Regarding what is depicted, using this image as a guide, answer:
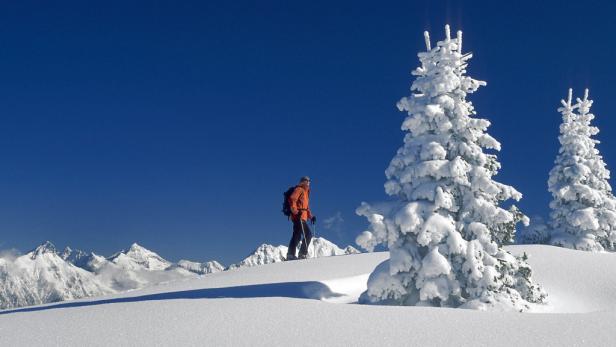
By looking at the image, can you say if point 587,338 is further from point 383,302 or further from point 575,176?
point 575,176

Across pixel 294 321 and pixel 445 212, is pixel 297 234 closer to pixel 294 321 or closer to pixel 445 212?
pixel 445 212

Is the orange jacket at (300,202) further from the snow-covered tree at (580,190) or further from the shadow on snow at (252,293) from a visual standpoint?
the snow-covered tree at (580,190)

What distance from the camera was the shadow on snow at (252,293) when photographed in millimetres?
12344

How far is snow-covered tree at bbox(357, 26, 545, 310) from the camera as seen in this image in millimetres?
12086

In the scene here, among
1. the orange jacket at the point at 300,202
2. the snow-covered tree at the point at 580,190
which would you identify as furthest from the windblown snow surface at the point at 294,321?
the snow-covered tree at the point at 580,190

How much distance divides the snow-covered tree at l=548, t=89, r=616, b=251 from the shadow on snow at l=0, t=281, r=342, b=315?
62.5 feet

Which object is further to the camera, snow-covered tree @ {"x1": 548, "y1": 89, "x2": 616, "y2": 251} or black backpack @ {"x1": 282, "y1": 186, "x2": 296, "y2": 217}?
snow-covered tree @ {"x1": 548, "y1": 89, "x2": 616, "y2": 251}

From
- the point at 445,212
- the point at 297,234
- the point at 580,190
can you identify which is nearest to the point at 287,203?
the point at 297,234

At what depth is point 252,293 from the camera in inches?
494

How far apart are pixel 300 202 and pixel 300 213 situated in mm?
392

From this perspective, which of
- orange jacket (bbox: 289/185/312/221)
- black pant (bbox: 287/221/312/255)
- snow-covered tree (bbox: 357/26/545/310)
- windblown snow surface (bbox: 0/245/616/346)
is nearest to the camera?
windblown snow surface (bbox: 0/245/616/346)

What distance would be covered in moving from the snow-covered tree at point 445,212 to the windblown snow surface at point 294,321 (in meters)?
1.58

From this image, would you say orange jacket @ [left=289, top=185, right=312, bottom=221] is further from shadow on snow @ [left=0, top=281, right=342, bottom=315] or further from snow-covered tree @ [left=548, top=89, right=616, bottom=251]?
snow-covered tree @ [left=548, top=89, right=616, bottom=251]

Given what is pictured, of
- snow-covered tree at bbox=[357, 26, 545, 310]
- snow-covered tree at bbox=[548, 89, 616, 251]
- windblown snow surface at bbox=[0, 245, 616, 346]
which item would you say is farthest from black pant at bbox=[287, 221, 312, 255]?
snow-covered tree at bbox=[548, 89, 616, 251]
